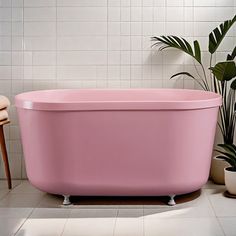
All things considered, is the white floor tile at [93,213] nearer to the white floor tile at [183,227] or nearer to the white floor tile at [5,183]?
the white floor tile at [183,227]

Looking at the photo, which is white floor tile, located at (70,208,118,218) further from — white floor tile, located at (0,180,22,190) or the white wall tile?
the white wall tile

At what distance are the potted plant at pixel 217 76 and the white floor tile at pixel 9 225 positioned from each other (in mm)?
1543

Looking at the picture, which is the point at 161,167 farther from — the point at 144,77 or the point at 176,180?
the point at 144,77

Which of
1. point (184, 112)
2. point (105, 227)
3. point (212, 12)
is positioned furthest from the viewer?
point (212, 12)

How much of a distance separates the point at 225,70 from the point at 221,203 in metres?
0.89

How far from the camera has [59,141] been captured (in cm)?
238

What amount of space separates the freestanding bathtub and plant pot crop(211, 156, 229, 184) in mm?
578

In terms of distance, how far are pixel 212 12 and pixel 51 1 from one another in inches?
51.0

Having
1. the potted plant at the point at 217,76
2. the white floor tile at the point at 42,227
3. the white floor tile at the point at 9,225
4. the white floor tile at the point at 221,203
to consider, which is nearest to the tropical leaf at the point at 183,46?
the potted plant at the point at 217,76

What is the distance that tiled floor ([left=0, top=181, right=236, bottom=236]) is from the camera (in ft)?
6.87

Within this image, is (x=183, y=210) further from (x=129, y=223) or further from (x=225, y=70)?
(x=225, y=70)

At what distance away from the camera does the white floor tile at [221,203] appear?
7.78 feet

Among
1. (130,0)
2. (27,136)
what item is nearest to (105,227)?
(27,136)

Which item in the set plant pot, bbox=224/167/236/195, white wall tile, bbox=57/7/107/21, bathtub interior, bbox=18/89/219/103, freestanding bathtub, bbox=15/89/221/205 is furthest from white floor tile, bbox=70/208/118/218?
white wall tile, bbox=57/7/107/21
